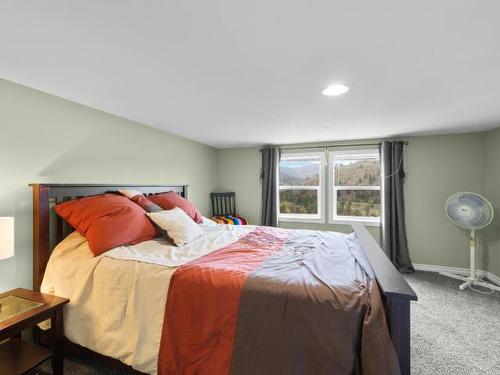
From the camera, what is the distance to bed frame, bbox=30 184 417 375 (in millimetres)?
1124

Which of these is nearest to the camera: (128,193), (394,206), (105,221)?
(105,221)

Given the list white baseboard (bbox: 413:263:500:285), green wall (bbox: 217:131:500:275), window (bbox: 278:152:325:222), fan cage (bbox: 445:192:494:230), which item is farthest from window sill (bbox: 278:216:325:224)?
fan cage (bbox: 445:192:494:230)

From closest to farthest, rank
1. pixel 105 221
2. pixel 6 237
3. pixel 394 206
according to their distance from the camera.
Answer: pixel 6 237 < pixel 105 221 < pixel 394 206

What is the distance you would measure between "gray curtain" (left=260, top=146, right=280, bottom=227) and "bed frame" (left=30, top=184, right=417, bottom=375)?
1.93 metres

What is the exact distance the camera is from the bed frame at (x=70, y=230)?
3.69ft

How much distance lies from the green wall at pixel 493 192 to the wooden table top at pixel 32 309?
480 centimetres

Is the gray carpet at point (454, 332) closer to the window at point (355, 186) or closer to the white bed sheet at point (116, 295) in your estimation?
the window at point (355, 186)

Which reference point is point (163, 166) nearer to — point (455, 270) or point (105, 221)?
point (105, 221)

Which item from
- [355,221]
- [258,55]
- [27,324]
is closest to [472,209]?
[355,221]

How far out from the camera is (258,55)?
1.47 m

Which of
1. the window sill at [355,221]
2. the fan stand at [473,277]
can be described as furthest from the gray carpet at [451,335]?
the window sill at [355,221]

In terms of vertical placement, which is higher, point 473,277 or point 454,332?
point 473,277

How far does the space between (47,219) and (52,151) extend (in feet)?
1.91

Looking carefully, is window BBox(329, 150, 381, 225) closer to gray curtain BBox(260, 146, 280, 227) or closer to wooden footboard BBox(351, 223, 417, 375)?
gray curtain BBox(260, 146, 280, 227)
